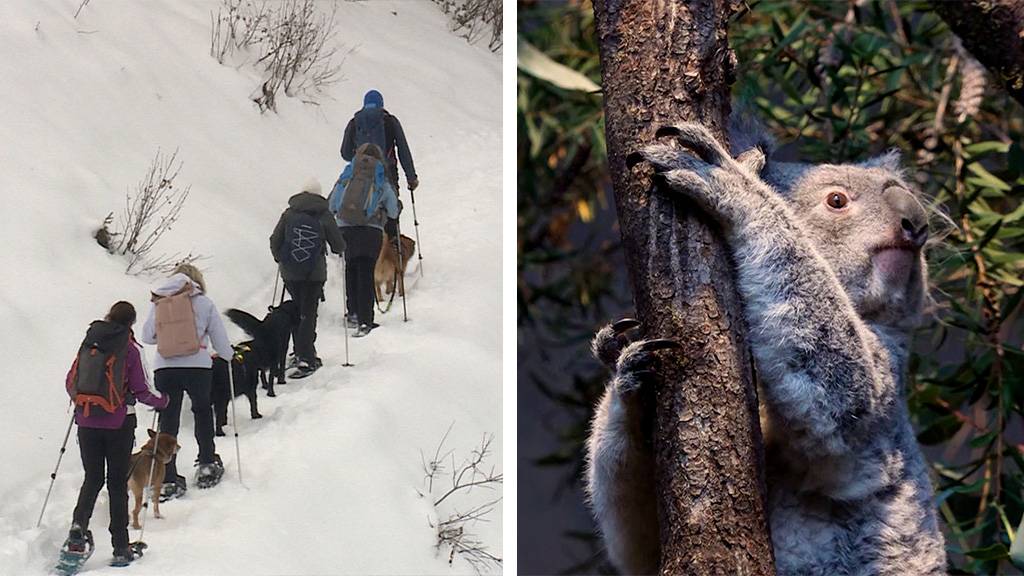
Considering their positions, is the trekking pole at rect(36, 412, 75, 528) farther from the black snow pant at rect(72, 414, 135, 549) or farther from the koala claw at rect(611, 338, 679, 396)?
the koala claw at rect(611, 338, 679, 396)

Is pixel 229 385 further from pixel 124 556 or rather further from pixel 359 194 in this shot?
pixel 359 194

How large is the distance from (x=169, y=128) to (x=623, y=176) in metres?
1.07

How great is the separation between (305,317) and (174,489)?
456mm

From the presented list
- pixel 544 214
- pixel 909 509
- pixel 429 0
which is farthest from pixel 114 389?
pixel 544 214

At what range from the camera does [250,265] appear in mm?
2529

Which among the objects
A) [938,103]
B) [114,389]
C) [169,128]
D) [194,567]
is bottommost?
[194,567]

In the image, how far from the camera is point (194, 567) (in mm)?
2377

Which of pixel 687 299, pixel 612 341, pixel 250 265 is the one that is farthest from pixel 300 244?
pixel 687 299

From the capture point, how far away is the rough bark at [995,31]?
2.65 m

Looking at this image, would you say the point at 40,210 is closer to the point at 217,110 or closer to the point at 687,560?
the point at 217,110

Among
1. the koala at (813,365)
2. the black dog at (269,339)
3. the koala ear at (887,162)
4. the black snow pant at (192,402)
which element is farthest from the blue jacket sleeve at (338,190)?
the koala ear at (887,162)

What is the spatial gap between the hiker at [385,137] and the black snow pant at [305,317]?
0.78 feet

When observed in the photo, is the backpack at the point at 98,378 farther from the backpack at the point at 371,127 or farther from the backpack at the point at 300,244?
the backpack at the point at 371,127

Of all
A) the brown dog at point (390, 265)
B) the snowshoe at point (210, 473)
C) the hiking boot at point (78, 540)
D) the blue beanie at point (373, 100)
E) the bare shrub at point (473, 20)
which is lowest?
the hiking boot at point (78, 540)
